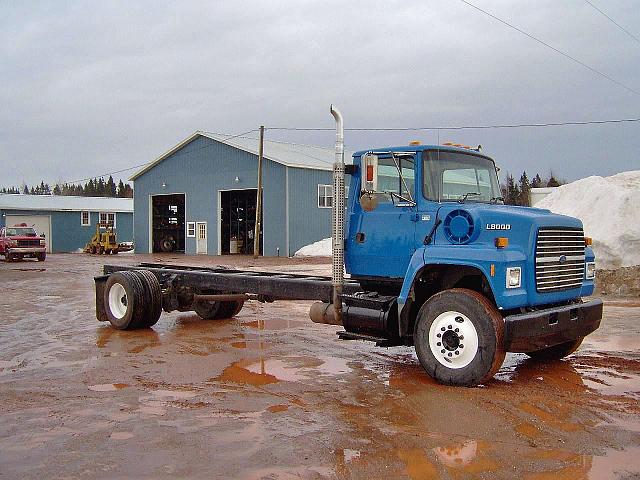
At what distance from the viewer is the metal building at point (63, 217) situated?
55875 millimetres

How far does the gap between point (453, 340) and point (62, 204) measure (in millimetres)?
57083

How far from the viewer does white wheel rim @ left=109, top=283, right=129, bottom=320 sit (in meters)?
12.3

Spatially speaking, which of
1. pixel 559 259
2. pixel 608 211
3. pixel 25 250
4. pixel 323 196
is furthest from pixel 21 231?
pixel 559 259

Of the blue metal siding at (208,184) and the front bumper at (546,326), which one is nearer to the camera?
the front bumper at (546,326)

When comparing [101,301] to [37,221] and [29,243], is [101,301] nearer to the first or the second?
[29,243]

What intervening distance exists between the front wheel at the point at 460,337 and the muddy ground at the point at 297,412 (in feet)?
0.72

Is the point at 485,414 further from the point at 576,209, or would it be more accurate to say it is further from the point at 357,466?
the point at 576,209

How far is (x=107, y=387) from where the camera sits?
7773 mm

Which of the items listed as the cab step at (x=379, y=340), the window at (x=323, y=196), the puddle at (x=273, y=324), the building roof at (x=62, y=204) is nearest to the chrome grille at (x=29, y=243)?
the building roof at (x=62, y=204)

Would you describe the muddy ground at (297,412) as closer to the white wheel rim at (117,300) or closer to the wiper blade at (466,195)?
the white wheel rim at (117,300)

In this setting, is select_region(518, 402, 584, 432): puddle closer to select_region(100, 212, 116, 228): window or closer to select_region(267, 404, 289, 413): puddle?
select_region(267, 404, 289, 413): puddle

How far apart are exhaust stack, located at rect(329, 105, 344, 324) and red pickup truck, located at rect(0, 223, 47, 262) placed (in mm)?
35147

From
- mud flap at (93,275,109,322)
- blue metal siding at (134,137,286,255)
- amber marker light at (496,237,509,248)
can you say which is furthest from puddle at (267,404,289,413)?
blue metal siding at (134,137,286,255)

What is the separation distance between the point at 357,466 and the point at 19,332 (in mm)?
8792
